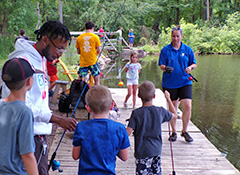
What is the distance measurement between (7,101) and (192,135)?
3.82 metres

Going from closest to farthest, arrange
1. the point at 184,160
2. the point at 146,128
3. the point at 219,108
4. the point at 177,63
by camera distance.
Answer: the point at 146,128, the point at 184,160, the point at 177,63, the point at 219,108

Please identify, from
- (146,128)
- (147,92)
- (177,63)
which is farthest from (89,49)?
(146,128)

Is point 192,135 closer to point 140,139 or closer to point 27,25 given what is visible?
point 140,139

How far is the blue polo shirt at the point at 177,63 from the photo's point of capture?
430cm

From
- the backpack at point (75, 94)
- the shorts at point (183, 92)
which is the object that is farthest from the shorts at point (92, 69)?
the shorts at point (183, 92)

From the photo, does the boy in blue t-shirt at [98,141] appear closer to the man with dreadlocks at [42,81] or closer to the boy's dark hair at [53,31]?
the man with dreadlocks at [42,81]

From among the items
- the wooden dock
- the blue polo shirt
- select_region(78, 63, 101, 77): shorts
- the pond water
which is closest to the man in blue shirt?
the blue polo shirt

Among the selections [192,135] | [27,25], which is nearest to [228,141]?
[192,135]

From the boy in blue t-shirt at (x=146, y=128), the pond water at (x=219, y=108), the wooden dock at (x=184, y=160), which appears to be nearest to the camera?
the boy in blue t-shirt at (x=146, y=128)

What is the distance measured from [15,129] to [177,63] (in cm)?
316

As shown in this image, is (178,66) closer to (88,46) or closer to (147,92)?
(147,92)

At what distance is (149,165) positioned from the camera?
277cm

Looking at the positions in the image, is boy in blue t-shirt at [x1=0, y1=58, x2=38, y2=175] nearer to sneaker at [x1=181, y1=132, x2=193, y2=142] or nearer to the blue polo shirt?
the blue polo shirt

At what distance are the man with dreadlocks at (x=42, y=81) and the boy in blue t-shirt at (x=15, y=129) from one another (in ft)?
0.92
